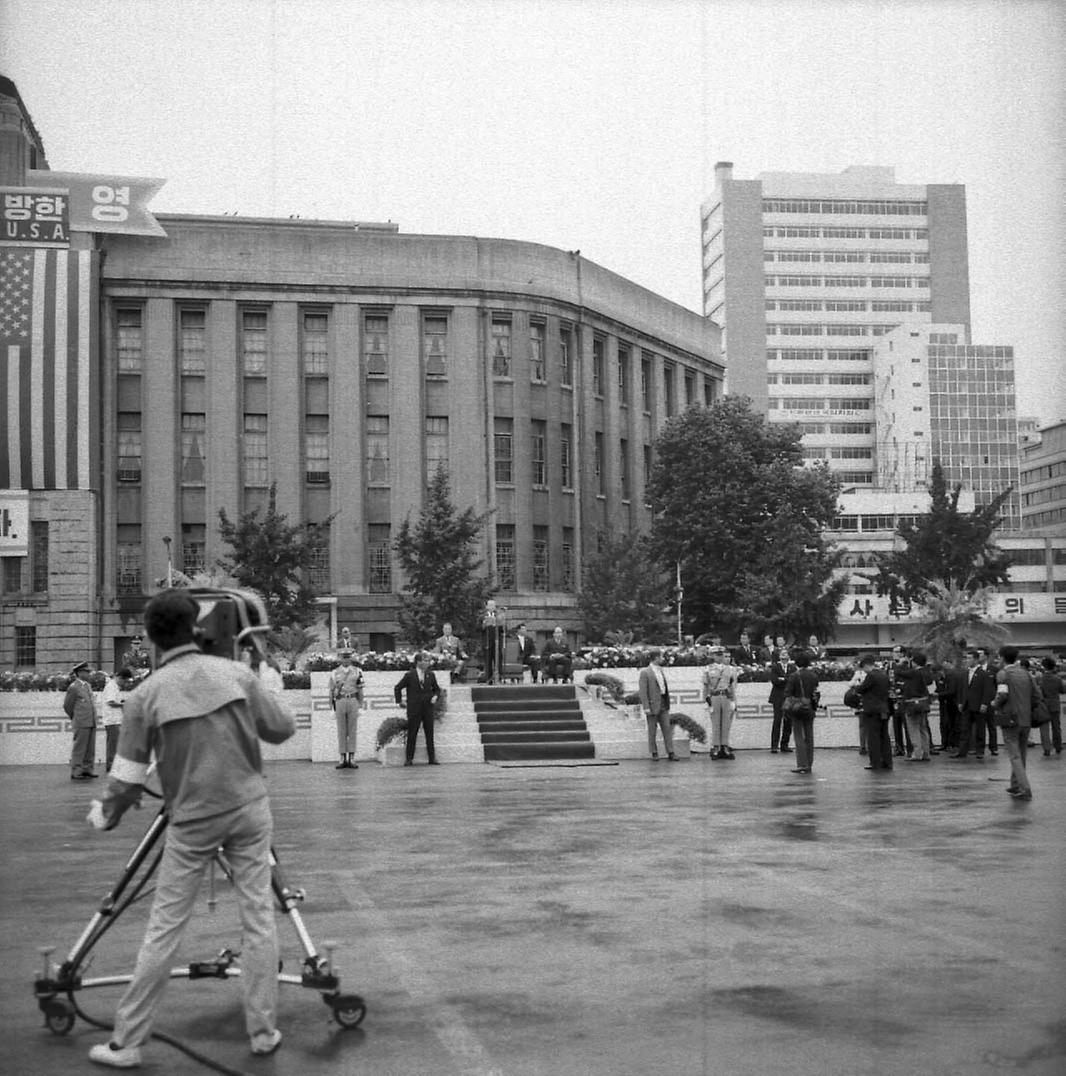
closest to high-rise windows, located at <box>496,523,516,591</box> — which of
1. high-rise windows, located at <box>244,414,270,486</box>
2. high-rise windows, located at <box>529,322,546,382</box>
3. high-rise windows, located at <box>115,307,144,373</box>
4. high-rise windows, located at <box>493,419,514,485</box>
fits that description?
high-rise windows, located at <box>493,419,514,485</box>

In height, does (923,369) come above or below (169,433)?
above

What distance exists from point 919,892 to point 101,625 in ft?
150

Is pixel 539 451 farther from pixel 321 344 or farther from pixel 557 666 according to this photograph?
pixel 557 666

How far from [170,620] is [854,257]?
140 m

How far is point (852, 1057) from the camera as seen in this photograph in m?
5.93

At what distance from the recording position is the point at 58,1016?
6.53 metres

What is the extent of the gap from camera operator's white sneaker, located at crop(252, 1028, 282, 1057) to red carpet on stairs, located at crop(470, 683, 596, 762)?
21.9 meters

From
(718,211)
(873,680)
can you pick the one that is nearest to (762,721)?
(873,680)

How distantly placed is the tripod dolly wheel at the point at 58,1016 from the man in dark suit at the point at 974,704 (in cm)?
2189

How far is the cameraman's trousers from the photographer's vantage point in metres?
6.02

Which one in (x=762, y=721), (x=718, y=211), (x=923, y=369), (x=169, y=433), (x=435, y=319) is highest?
(x=718, y=211)

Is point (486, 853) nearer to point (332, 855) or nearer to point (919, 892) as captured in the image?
point (332, 855)

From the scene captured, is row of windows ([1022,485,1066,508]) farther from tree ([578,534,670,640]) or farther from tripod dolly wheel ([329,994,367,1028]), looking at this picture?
tripod dolly wheel ([329,994,367,1028])

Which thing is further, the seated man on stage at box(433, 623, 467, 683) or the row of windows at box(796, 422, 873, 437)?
the row of windows at box(796, 422, 873, 437)
